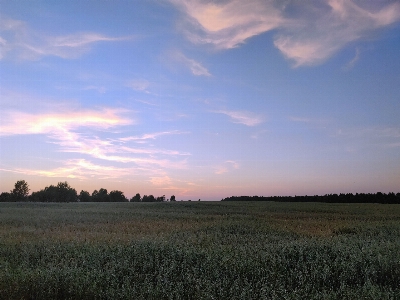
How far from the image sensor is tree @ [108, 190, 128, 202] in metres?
142

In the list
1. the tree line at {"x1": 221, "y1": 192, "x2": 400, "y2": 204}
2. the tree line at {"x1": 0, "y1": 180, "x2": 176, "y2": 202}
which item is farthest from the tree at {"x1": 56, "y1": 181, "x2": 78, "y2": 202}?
the tree line at {"x1": 221, "y1": 192, "x2": 400, "y2": 204}

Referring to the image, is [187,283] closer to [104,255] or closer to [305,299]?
[305,299]

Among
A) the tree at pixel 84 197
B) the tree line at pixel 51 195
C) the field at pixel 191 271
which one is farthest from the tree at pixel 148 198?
the field at pixel 191 271

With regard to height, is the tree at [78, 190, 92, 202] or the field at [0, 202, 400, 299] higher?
the tree at [78, 190, 92, 202]

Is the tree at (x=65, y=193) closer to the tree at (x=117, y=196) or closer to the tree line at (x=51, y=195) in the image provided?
the tree line at (x=51, y=195)

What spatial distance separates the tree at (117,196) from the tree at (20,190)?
31.9 metres

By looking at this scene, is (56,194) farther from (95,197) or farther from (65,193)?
(95,197)

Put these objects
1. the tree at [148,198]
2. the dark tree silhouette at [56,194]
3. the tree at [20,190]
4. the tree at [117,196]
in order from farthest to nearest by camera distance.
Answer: the tree at [117,196]
the tree at [148,198]
the tree at [20,190]
the dark tree silhouette at [56,194]

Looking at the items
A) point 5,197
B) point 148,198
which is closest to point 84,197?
point 5,197

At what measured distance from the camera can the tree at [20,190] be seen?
122575 mm

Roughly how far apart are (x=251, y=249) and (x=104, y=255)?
5.60 metres

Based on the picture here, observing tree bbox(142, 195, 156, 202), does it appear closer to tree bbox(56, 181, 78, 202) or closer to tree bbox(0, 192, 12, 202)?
tree bbox(56, 181, 78, 202)

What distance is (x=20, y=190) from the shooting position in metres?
126

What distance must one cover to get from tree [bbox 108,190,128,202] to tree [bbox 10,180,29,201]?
105ft
